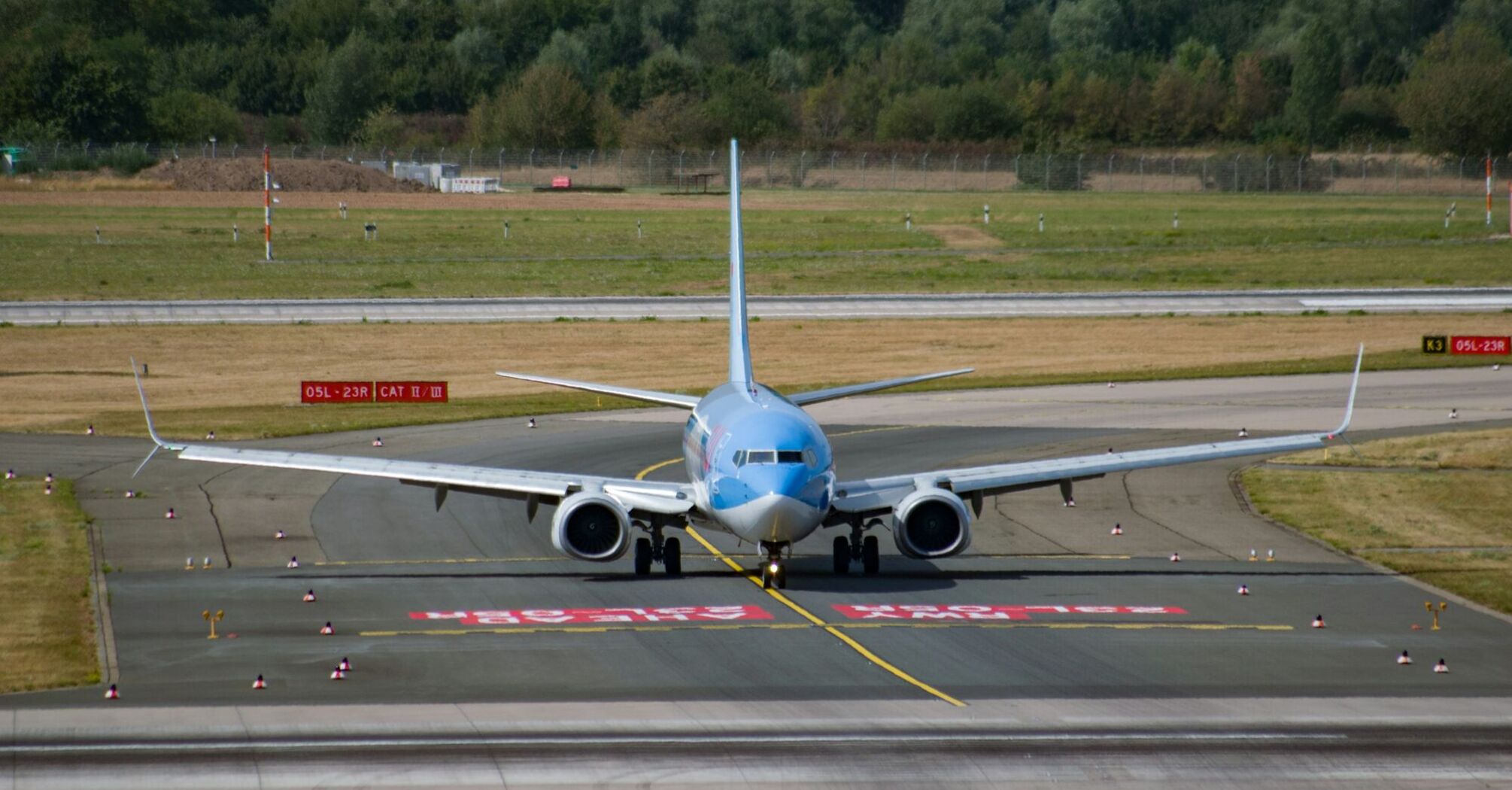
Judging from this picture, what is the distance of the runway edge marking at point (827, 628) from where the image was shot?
80.7ft

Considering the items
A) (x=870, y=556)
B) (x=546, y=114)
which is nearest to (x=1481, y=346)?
(x=870, y=556)

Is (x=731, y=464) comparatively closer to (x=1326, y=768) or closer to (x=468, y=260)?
(x=1326, y=768)

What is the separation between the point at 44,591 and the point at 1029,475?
18.1 m

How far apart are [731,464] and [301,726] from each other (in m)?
9.70

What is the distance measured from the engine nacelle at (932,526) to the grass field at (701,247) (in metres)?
59.5

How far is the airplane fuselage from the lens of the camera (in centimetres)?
2917

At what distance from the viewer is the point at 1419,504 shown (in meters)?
41.2

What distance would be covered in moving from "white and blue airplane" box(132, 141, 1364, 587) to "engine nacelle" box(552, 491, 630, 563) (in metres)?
0.02

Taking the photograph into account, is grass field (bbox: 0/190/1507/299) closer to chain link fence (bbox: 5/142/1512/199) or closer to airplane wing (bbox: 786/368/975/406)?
chain link fence (bbox: 5/142/1512/199)

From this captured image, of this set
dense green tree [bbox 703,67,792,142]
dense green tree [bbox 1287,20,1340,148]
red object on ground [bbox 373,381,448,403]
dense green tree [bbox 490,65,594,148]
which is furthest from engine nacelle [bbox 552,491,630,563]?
dense green tree [bbox 1287,20,1340,148]

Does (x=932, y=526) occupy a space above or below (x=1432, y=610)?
above

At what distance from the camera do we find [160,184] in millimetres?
143000

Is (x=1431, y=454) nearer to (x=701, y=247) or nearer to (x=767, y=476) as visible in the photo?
(x=767, y=476)

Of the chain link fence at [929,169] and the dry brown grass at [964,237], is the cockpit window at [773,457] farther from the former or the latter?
the chain link fence at [929,169]
